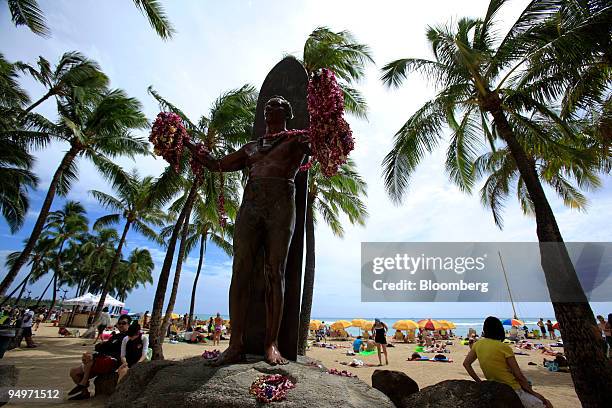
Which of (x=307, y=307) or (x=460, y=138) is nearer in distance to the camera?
(x=460, y=138)

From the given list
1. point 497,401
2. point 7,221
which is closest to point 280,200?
point 497,401

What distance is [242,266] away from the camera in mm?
3486

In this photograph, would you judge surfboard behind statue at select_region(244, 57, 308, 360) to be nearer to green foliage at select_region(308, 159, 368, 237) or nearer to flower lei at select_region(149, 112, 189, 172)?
flower lei at select_region(149, 112, 189, 172)

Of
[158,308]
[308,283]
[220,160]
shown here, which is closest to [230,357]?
[220,160]

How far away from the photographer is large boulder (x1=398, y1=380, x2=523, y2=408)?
132 inches

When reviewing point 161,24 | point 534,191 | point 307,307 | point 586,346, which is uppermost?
point 161,24

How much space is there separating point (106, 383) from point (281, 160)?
5.81 metres

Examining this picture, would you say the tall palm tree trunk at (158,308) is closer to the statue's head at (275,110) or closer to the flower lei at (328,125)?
the statue's head at (275,110)

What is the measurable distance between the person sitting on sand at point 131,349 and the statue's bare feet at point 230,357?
170 inches

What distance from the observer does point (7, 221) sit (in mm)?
20234

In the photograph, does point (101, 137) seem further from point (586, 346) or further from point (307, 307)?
point (586, 346)

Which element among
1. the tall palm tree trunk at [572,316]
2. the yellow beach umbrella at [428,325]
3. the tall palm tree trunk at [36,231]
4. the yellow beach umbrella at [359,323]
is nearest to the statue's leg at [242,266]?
the tall palm tree trunk at [572,316]

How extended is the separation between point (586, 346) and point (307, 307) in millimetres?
7708

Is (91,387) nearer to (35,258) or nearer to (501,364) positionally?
(501,364)
